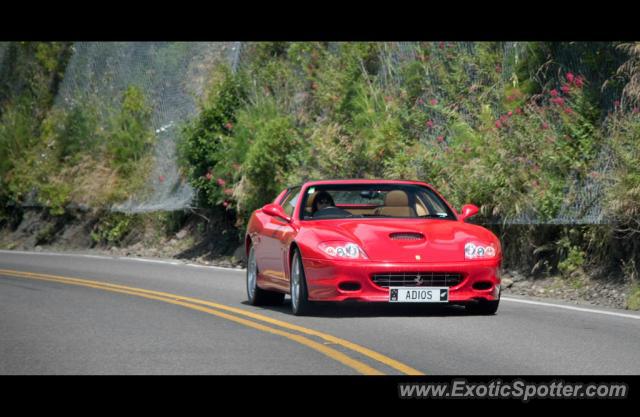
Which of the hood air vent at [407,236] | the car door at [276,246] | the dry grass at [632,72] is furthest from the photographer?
the dry grass at [632,72]

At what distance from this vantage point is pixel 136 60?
4281 cm

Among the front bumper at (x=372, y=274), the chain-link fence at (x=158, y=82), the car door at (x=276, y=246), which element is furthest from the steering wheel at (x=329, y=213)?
the chain-link fence at (x=158, y=82)

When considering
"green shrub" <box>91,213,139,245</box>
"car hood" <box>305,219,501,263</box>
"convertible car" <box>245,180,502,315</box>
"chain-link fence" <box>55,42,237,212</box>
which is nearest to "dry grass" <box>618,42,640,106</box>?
"convertible car" <box>245,180,502,315</box>

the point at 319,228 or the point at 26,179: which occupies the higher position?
the point at 319,228

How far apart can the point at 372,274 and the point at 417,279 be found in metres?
0.45

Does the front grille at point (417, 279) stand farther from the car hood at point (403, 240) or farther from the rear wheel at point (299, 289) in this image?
the rear wheel at point (299, 289)

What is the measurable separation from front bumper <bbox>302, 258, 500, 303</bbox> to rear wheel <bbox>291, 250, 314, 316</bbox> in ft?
1.08

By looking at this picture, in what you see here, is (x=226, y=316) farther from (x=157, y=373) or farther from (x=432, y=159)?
(x=432, y=159)

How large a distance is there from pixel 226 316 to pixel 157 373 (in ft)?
14.2

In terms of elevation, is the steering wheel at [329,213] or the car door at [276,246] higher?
the steering wheel at [329,213]

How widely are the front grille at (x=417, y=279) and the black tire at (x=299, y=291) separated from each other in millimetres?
823

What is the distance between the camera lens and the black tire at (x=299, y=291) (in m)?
12.7

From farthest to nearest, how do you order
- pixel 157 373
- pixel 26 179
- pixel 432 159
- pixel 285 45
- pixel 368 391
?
pixel 26 179, pixel 285 45, pixel 432 159, pixel 157 373, pixel 368 391

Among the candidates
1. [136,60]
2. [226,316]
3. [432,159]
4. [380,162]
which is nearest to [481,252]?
[226,316]
